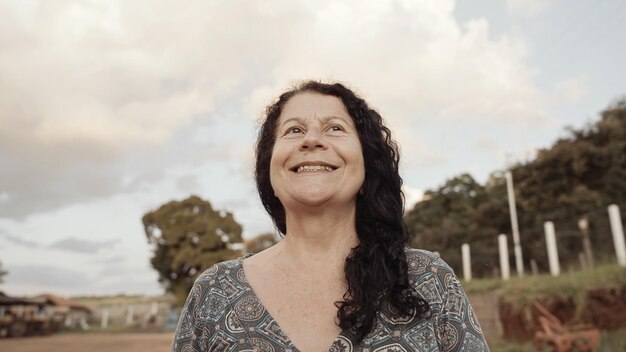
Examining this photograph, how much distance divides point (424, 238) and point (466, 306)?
26.2 meters

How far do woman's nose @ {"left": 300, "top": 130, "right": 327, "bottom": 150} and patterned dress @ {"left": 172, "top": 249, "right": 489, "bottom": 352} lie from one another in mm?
474

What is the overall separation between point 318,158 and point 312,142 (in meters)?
0.06

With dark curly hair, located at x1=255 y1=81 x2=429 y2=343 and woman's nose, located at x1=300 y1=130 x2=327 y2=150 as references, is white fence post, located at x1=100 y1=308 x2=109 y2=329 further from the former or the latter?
woman's nose, located at x1=300 y1=130 x2=327 y2=150

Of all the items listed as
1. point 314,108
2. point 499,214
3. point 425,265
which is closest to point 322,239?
point 425,265

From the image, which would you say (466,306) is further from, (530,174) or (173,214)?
(173,214)

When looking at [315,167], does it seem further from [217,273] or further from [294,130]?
[217,273]

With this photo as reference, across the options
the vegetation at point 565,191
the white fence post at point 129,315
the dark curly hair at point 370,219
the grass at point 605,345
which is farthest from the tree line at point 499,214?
the dark curly hair at point 370,219

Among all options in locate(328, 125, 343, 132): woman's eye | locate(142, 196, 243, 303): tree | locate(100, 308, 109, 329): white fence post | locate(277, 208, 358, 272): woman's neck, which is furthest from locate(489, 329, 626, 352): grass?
locate(100, 308, 109, 329): white fence post

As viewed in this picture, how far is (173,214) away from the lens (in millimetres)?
27781

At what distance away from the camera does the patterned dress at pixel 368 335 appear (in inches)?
61.2

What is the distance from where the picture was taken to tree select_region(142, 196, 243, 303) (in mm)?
26219

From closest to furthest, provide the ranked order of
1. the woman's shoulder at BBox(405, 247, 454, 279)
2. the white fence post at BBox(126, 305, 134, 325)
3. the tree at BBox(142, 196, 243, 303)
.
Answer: the woman's shoulder at BBox(405, 247, 454, 279), the tree at BBox(142, 196, 243, 303), the white fence post at BBox(126, 305, 134, 325)

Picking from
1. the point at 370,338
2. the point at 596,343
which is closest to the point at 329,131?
the point at 370,338

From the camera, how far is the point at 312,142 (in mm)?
1776
